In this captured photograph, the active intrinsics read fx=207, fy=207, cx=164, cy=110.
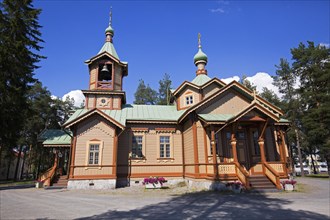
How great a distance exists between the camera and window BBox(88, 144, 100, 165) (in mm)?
16484

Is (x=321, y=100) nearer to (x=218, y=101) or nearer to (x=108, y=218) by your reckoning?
(x=218, y=101)

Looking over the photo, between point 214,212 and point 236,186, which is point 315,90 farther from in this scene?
point 214,212

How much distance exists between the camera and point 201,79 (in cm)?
2066

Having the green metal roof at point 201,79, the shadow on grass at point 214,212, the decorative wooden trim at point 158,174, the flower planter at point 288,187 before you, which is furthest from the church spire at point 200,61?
the shadow on grass at point 214,212

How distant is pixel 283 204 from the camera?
9.20 m

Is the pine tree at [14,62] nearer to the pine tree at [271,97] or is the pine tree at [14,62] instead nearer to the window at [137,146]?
the window at [137,146]

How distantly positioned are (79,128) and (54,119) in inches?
1007

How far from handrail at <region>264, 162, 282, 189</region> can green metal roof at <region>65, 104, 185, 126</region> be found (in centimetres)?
811

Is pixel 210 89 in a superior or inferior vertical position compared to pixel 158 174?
superior

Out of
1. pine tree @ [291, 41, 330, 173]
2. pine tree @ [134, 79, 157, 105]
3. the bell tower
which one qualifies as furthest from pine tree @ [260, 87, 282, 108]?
the bell tower

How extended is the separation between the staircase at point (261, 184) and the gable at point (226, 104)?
5.19 m

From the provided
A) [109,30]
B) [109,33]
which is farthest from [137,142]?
[109,30]

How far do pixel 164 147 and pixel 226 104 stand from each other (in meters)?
6.41

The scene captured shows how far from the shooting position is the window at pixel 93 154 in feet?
54.1
